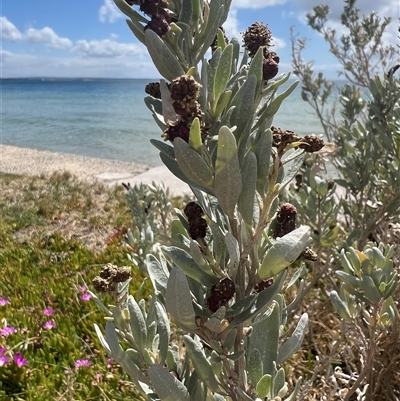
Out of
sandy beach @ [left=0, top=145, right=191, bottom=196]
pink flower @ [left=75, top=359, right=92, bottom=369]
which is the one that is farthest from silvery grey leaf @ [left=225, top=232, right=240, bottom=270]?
sandy beach @ [left=0, top=145, right=191, bottom=196]

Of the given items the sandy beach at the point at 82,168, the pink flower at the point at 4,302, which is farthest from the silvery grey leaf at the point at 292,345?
the sandy beach at the point at 82,168

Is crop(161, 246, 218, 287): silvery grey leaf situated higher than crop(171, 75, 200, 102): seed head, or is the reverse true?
crop(171, 75, 200, 102): seed head

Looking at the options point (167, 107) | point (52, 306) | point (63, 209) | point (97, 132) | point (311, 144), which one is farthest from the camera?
point (97, 132)

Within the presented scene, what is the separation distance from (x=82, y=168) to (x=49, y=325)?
1156 centimetres

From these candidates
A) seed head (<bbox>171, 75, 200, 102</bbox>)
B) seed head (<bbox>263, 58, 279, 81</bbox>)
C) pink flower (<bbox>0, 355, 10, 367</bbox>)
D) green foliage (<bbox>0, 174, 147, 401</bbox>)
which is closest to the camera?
seed head (<bbox>171, 75, 200, 102</bbox>)

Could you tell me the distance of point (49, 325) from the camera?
320 cm

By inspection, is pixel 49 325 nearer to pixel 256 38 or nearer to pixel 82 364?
pixel 82 364

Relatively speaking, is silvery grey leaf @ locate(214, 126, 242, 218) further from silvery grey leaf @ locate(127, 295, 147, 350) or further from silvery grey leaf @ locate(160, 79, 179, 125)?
silvery grey leaf @ locate(127, 295, 147, 350)

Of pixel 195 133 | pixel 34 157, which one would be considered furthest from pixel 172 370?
pixel 34 157

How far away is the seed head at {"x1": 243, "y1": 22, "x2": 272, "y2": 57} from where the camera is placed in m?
0.91

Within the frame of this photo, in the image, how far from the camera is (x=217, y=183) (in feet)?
2.39

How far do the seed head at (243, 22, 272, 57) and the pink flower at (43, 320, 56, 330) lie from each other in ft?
9.01

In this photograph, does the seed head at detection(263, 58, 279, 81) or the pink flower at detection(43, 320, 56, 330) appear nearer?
the seed head at detection(263, 58, 279, 81)

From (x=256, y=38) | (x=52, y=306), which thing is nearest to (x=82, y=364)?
(x=52, y=306)
